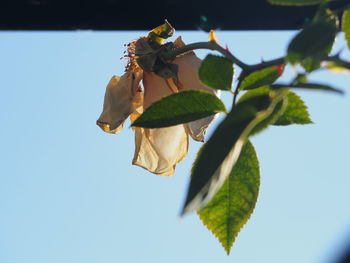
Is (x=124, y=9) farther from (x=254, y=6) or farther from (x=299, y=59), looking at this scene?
(x=299, y=59)

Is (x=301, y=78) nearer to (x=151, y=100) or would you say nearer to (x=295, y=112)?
(x=295, y=112)

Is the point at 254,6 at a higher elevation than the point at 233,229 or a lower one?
higher

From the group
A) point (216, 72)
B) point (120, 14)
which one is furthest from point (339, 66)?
point (120, 14)

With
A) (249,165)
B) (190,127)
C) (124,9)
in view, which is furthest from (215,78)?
(124,9)

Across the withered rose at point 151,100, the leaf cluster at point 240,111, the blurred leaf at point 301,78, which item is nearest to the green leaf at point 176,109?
the leaf cluster at point 240,111

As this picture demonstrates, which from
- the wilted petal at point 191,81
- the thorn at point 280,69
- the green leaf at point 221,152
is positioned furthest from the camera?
the wilted petal at point 191,81

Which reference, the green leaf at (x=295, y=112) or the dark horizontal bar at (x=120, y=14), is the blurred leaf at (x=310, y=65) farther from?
the dark horizontal bar at (x=120, y=14)
